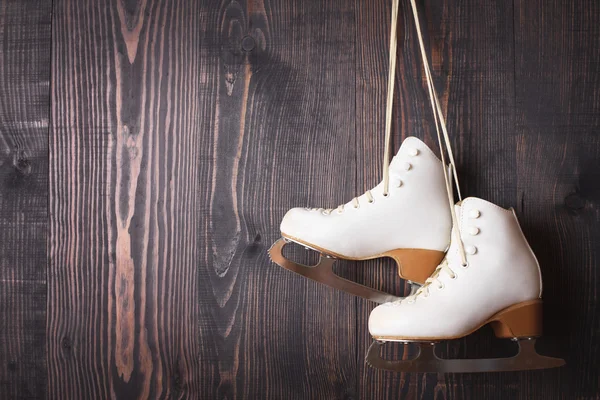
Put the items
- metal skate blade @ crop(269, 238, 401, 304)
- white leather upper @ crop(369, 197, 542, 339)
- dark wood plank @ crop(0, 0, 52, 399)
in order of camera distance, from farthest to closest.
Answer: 1. dark wood plank @ crop(0, 0, 52, 399)
2. metal skate blade @ crop(269, 238, 401, 304)
3. white leather upper @ crop(369, 197, 542, 339)

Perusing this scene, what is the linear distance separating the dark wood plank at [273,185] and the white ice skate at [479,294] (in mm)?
172

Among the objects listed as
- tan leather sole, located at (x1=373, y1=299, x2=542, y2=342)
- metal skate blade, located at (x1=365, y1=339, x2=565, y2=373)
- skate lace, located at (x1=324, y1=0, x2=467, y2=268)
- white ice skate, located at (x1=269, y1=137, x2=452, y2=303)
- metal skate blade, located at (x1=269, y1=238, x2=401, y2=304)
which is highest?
skate lace, located at (x1=324, y1=0, x2=467, y2=268)

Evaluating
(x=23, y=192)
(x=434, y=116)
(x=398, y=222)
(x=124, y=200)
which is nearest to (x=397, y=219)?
(x=398, y=222)

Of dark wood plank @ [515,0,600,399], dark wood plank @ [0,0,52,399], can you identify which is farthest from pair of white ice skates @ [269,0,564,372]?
dark wood plank @ [0,0,52,399]

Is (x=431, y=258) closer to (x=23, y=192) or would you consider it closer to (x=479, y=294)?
(x=479, y=294)

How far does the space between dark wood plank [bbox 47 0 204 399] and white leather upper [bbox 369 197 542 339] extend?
1.27 feet

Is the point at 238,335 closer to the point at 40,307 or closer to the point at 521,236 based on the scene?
the point at 40,307

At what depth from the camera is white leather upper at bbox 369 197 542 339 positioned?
76 centimetres

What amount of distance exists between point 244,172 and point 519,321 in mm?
498

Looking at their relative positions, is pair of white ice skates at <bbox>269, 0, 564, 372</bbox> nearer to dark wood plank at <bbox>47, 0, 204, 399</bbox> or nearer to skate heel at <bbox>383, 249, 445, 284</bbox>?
skate heel at <bbox>383, 249, 445, 284</bbox>

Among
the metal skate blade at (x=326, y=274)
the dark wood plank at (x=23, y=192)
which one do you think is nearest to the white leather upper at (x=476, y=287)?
the metal skate blade at (x=326, y=274)

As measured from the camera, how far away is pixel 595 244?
899 mm

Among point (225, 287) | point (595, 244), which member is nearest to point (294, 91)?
point (225, 287)

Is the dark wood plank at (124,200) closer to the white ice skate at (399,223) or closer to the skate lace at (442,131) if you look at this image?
the white ice skate at (399,223)
